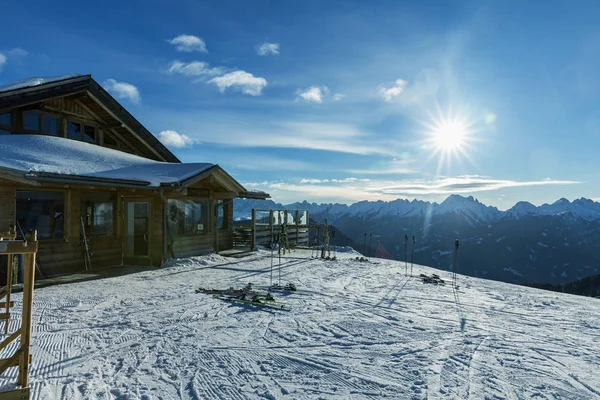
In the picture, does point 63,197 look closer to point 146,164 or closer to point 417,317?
point 146,164

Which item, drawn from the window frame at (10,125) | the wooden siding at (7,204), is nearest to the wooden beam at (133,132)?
the window frame at (10,125)

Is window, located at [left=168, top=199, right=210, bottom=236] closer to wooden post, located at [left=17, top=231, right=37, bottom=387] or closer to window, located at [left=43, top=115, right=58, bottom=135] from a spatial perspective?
window, located at [left=43, top=115, right=58, bottom=135]

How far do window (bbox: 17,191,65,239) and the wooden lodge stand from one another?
3cm

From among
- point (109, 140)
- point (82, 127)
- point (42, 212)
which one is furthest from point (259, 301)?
point (109, 140)

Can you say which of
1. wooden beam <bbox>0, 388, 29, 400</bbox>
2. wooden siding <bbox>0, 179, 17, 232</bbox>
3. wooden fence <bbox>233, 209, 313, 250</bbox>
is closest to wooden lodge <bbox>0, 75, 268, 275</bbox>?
wooden siding <bbox>0, 179, 17, 232</bbox>

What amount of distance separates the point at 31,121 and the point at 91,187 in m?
4.51

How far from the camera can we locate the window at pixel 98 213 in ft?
41.0

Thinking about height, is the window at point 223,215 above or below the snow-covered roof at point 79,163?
below

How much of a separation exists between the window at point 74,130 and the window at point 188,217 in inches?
225

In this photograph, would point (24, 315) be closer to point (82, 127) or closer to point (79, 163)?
point (79, 163)

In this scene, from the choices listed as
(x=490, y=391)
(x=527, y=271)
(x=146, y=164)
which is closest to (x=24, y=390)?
(x=490, y=391)

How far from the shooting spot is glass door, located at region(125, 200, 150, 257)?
14008 millimetres

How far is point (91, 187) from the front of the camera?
1248 cm

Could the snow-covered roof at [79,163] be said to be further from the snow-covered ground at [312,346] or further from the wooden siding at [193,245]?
the snow-covered ground at [312,346]
